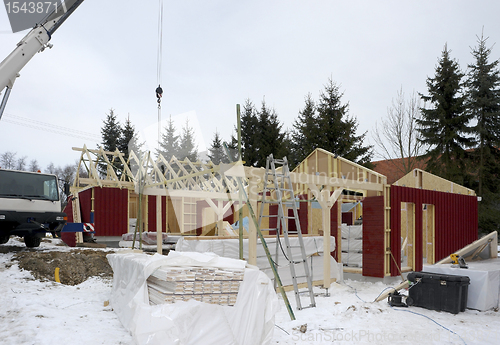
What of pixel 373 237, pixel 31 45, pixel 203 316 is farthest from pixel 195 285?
pixel 31 45

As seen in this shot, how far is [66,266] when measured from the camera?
28.6ft

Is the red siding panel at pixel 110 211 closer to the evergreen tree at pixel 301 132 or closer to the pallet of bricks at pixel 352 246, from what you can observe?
the pallet of bricks at pixel 352 246

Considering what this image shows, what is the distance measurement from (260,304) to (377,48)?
44.2ft

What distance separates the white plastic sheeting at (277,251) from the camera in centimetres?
755

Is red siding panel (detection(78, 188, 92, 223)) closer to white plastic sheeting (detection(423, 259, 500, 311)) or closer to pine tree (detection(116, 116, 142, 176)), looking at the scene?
white plastic sheeting (detection(423, 259, 500, 311))

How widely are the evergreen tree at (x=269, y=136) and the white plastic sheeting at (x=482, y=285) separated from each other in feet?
67.7

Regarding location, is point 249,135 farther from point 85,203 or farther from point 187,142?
point 85,203

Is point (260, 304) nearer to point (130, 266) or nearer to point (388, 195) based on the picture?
point (130, 266)

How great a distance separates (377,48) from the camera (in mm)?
15016

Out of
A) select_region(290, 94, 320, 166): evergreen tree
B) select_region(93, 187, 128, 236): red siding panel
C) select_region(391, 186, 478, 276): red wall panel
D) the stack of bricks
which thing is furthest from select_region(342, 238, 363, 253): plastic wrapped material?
select_region(290, 94, 320, 166): evergreen tree

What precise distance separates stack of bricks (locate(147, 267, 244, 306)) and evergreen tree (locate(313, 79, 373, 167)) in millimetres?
20461

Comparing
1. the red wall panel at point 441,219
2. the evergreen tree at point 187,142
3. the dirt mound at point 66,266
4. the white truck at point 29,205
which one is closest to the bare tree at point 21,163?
the evergreen tree at point 187,142

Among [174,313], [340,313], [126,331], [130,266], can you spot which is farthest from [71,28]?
[340,313]

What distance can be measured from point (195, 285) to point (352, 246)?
8588 millimetres
